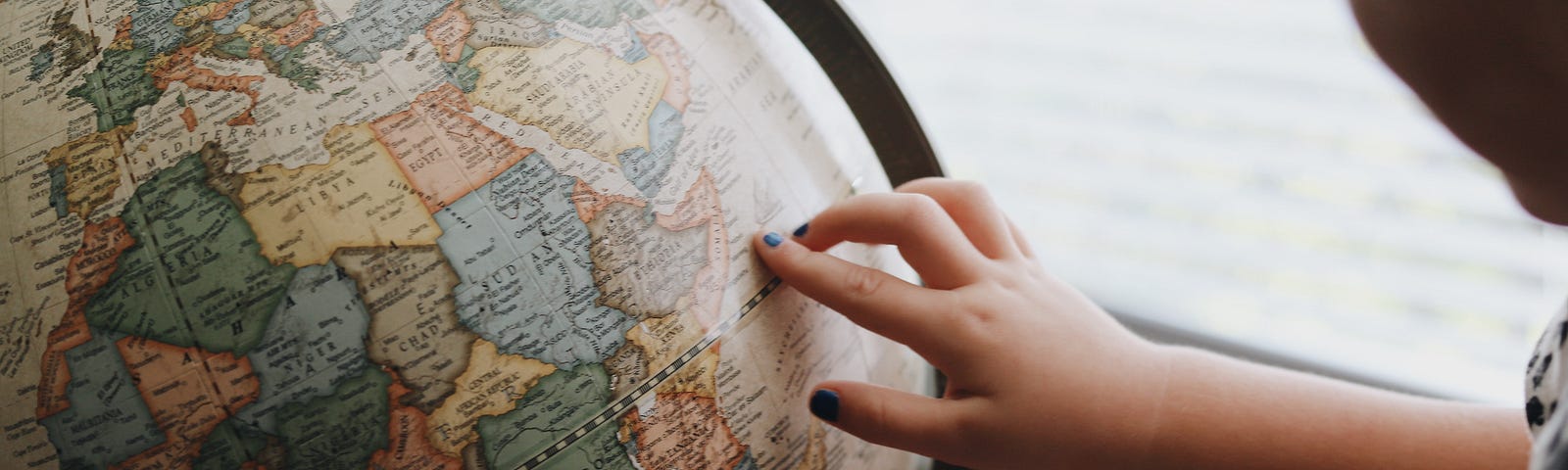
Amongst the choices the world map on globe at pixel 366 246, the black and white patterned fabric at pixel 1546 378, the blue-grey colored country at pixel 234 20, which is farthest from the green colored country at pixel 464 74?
the black and white patterned fabric at pixel 1546 378

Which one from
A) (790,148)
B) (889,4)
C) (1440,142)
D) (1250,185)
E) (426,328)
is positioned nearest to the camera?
(426,328)

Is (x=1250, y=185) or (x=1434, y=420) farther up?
(x=1434, y=420)

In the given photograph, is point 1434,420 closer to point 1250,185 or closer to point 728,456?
point 728,456

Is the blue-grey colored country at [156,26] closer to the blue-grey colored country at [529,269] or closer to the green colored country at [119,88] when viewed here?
the green colored country at [119,88]

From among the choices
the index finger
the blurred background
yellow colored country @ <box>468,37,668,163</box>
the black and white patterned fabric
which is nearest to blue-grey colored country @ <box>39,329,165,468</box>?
yellow colored country @ <box>468,37,668,163</box>

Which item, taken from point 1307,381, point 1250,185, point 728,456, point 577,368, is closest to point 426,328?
point 577,368
